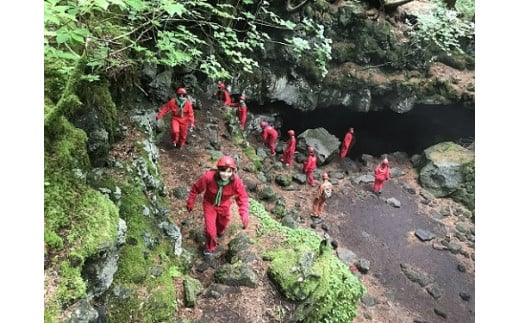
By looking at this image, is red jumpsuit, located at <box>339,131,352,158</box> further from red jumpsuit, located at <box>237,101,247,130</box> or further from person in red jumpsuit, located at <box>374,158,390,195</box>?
red jumpsuit, located at <box>237,101,247,130</box>

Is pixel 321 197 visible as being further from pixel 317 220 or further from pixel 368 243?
pixel 368 243

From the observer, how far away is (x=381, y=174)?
14.7 m

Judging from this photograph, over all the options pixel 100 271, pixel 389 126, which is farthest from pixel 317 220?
pixel 100 271

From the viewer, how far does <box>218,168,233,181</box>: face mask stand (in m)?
5.85

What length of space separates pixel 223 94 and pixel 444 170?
10.6m

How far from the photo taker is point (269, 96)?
16.1 metres

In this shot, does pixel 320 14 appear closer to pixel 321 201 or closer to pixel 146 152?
pixel 321 201

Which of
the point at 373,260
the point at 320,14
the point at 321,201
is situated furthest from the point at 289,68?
the point at 373,260

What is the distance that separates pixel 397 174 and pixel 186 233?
12.9 meters

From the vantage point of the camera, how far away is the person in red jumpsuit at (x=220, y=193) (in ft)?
19.4

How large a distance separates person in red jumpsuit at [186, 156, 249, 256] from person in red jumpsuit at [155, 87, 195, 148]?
350cm

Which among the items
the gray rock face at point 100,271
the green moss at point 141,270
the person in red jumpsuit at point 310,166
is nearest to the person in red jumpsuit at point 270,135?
the person in red jumpsuit at point 310,166

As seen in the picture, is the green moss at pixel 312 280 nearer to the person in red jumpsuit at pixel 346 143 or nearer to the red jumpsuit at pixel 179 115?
the red jumpsuit at pixel 179 115

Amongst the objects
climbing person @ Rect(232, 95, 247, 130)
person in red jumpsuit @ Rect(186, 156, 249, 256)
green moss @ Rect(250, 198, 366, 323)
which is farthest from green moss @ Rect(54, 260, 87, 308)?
climbing person @ Rect(232, 95, 247, 130)
